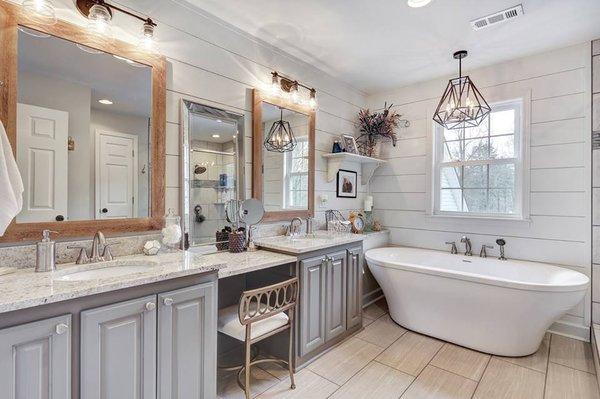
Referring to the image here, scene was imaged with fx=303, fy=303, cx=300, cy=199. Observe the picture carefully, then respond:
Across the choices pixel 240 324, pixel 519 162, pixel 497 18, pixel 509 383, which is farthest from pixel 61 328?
pixel 519 162

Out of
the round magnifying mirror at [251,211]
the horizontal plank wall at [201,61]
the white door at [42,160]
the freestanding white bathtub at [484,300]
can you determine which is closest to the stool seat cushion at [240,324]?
the round magnifying mirror at [251,211]

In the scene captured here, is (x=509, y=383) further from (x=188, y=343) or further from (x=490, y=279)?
(x=188, y=343)

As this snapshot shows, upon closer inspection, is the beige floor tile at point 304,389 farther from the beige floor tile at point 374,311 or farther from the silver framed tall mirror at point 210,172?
the beige floor tile at point 374,311

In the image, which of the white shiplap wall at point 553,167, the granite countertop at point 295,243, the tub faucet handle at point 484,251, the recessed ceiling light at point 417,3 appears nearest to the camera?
the recessed ceiling light at point 417,3

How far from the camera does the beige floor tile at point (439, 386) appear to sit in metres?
1.96

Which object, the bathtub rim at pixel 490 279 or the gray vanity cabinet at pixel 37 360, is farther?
the bathtub rim at pixel 490 279

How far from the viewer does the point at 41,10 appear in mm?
1459

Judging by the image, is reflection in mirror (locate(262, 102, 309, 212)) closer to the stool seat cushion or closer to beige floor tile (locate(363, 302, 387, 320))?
the stool seat cushion

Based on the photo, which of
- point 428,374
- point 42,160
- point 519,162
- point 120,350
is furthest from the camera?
point 519,162

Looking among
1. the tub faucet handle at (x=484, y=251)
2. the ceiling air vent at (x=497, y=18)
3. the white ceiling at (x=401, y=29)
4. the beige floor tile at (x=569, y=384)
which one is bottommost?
the beige floor tile at (x=569, y=384)

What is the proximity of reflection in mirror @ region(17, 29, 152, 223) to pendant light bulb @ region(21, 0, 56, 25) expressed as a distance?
8cm

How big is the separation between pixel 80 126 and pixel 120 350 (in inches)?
47.0

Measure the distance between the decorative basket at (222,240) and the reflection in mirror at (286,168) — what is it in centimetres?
48

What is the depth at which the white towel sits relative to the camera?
1294mm
